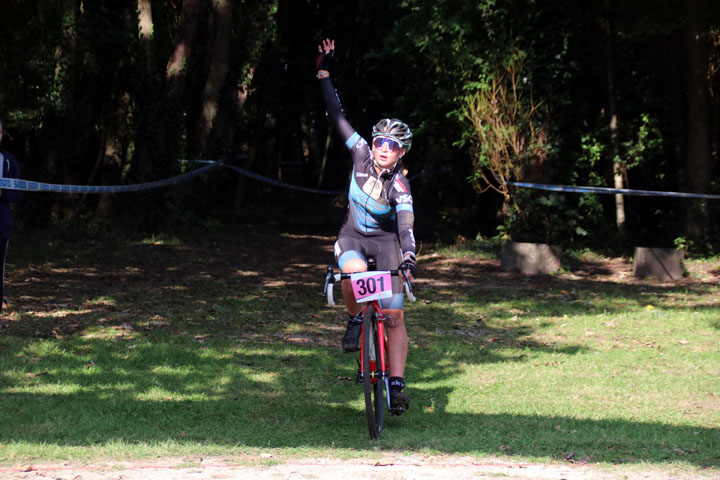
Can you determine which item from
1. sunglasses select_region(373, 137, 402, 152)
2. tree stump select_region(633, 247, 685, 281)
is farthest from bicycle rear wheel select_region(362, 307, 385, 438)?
tree stump select_region(633, 247, 685, 281)

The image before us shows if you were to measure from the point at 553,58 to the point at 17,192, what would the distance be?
1328cm

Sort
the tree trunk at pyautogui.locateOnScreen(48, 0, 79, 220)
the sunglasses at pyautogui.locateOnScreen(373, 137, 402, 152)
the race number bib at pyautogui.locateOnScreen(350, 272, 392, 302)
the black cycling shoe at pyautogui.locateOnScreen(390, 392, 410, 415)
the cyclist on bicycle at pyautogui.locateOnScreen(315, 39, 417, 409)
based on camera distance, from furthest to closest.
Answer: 1. the tree trunk at pyautogui.locateOnScreen(48, 0, 79, 220)
2. the sunglasses at pyautogui.locateOnScreen(373, 137, 402, 152)
3. the cyclist on bicycle at pyautogui.locateOnScreen(315, 39, 417, 409)
4. the black cycling shoe at pyautogui.locateOnScreen(390, 392, 410, 415)
5. the race number bib at pyautogui.locateOnScreen(350, 272, 392, 302)

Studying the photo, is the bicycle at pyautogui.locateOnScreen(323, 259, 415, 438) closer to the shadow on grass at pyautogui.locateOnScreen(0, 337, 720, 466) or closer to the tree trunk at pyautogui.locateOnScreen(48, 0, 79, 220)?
the shadow on grass at pyautogui.locateOnScreen(0, 337, 720, 466)

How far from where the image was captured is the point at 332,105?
690 centimetres

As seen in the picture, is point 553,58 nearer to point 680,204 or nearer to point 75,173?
point 680,204

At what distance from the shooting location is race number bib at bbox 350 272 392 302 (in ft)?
19.2

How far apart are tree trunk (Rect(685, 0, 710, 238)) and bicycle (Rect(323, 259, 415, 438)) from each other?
1359 centimetres

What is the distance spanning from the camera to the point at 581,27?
65.6ft

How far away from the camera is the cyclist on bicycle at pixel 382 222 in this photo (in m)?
6.16

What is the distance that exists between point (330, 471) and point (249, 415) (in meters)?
1.94

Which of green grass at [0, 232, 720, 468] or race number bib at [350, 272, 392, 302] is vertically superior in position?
race number bib at [350, 272, 392, 302]

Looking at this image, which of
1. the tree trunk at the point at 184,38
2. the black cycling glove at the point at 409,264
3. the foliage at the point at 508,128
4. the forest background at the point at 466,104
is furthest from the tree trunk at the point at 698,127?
the black cycling glove at the point at 409,264

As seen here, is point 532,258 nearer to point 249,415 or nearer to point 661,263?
point 661,263

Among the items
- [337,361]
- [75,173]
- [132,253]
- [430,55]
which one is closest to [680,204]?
[430,55]
